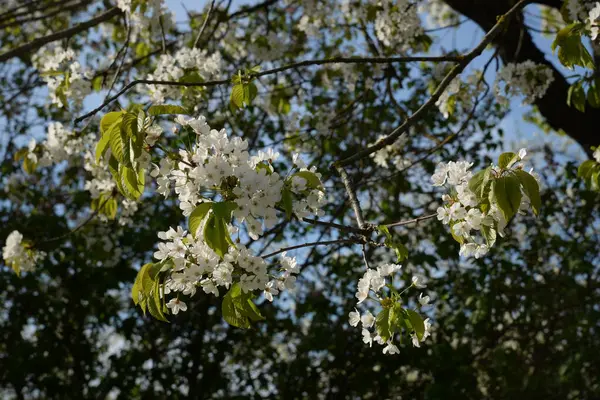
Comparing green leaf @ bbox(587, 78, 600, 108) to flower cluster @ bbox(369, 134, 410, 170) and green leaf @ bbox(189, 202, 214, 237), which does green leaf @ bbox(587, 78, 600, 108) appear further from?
green leaf @ bbox(189, 202, 214, 237)

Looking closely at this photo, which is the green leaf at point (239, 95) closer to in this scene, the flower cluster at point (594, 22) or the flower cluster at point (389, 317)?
the flower cluster at point (389, 317)

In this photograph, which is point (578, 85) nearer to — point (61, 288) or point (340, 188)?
point (340, 188)

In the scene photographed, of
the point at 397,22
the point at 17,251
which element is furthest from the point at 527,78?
the point at 17,251

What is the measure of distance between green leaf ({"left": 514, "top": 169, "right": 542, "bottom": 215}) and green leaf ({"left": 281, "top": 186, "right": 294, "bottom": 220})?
0.52 meters

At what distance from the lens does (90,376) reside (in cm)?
448

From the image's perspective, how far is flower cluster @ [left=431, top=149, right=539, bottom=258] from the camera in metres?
1.37

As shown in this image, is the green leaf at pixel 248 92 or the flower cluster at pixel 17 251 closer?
the green leaf at pixel 248 92

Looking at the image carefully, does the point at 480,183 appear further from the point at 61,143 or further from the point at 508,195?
the point at 61,143

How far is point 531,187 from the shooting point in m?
1.36

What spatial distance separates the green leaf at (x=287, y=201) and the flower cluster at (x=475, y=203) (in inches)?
15.0

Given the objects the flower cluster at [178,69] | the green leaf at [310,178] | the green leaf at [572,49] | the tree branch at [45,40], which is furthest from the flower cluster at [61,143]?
the green leaf at [572,49]

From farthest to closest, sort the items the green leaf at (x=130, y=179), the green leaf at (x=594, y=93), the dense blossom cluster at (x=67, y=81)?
1. the dense blossom cluster at (x=67, y=81)
2. the green leaf at (x=594, y=93)
3. the green leaf at (x=130, y=179)

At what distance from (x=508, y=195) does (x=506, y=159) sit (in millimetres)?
109

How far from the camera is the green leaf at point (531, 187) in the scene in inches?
53.0
